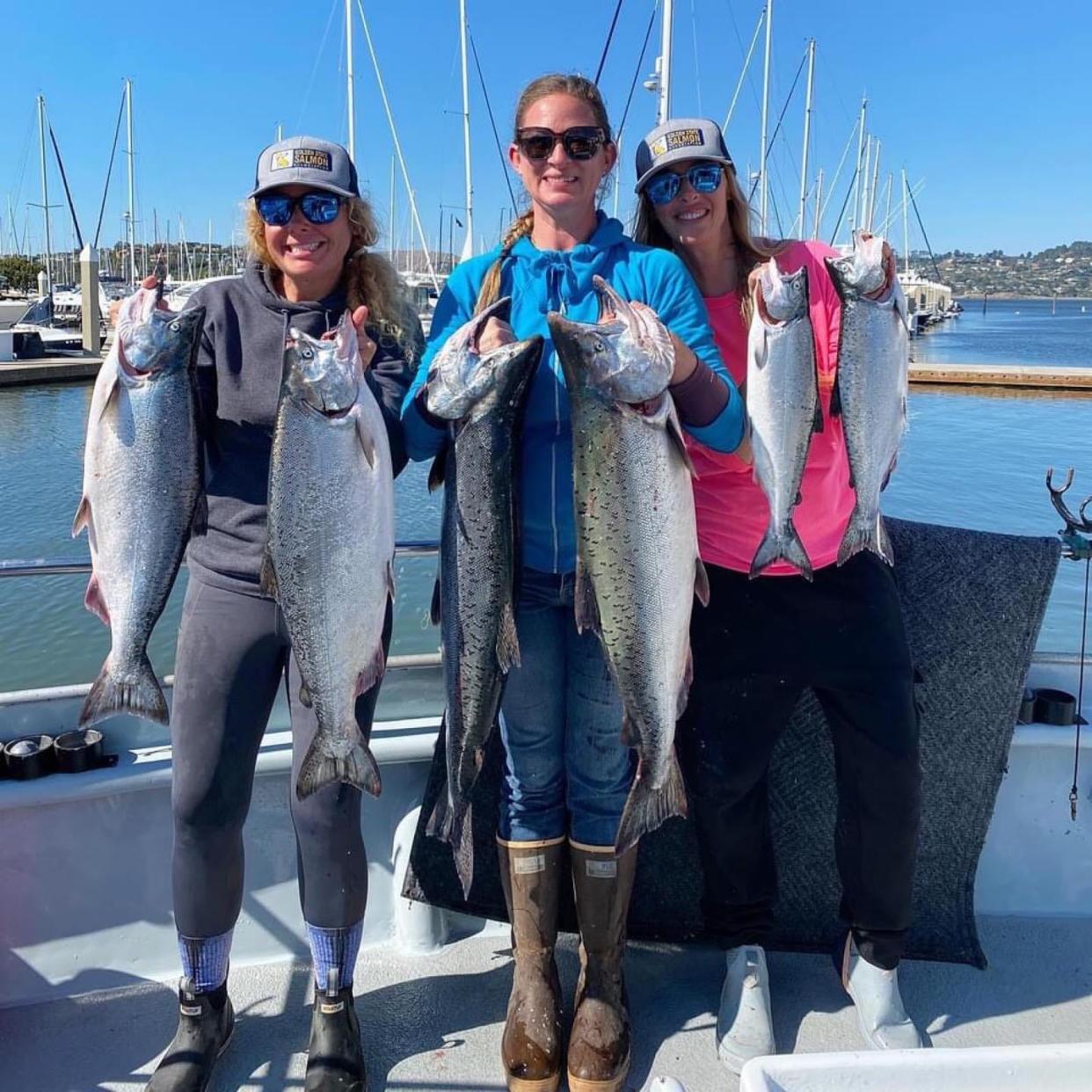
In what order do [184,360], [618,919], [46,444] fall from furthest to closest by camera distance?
[46,444] < [618,919] < [184,360]

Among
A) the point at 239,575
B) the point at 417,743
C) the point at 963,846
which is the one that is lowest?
the point at 963,846

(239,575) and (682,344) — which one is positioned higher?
(682,344)

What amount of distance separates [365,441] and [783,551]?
1.17m

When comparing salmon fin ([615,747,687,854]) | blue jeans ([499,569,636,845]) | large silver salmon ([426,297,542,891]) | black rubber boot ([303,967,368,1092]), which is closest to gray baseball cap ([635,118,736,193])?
large silver salmon ([426,297,542,891])

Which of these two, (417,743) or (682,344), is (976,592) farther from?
(417,743)

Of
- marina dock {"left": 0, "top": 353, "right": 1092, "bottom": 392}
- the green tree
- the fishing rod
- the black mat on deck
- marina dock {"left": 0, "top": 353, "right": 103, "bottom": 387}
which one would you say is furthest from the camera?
the green tree

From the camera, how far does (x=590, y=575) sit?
8.00 ft

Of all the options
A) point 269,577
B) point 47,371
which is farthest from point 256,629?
point 47,371

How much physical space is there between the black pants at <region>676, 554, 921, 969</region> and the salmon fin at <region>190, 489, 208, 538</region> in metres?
1.47

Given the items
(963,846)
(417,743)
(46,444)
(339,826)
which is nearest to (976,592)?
(963,846)

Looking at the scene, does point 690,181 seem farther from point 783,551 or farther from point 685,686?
point 685,686

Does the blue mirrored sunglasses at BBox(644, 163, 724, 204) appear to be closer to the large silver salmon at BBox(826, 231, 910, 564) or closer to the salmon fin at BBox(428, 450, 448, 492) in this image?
the large silver salmon at BBox(826, 231, 910, 564)

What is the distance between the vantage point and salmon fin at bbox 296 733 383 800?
8.14ft

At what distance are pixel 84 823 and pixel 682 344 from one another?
2.50 meters
